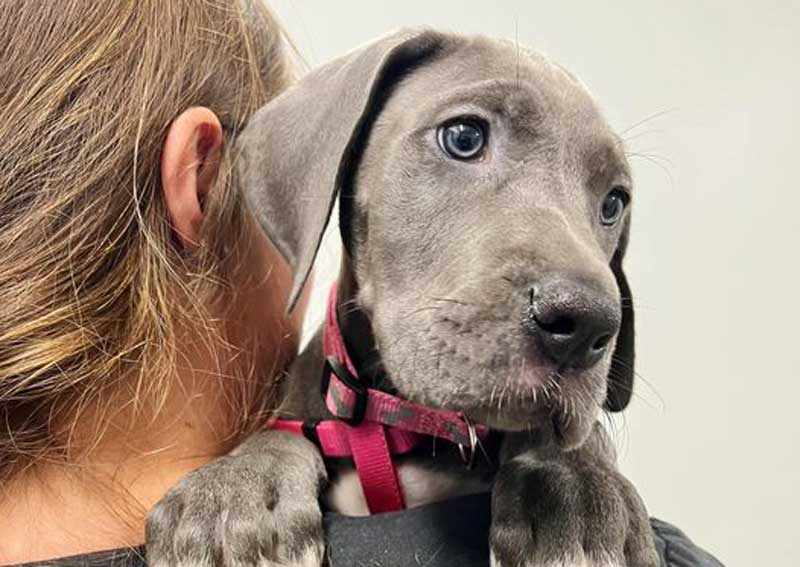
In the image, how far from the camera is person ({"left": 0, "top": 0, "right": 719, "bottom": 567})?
4.01ft

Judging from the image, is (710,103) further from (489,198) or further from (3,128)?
(3,128)

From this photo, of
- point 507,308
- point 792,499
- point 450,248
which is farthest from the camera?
point 792,499

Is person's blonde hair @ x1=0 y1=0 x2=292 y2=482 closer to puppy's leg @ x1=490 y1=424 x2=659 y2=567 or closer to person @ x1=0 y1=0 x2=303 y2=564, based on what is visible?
person @ x1=0 y1=0 x2=303 y2=564

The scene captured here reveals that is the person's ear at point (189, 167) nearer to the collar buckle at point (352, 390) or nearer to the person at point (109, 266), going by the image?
the person at point (109, 266)

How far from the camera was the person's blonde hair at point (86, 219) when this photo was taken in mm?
1257

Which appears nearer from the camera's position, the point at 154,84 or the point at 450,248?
the point at 450,248

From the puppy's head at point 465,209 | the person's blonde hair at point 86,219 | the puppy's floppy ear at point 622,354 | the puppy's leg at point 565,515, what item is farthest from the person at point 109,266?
the puppy's floppy ear at point 622,354

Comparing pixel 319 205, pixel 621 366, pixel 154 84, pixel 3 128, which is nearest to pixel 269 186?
pixel 319 205

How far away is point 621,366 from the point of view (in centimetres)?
152

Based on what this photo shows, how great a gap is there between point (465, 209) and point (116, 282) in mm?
444

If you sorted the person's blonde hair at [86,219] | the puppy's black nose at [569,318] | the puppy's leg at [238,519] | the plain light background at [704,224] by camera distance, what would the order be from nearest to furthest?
the puppy's black nose at [569,318] < the puppy's leg at [238,519] < the person's blonde hair at [86,219] < the plain light background at [704,224]

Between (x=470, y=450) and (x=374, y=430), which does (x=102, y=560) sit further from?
(x=470, y=450)

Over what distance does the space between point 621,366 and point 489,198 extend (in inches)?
15.7

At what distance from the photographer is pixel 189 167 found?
1.34 m
